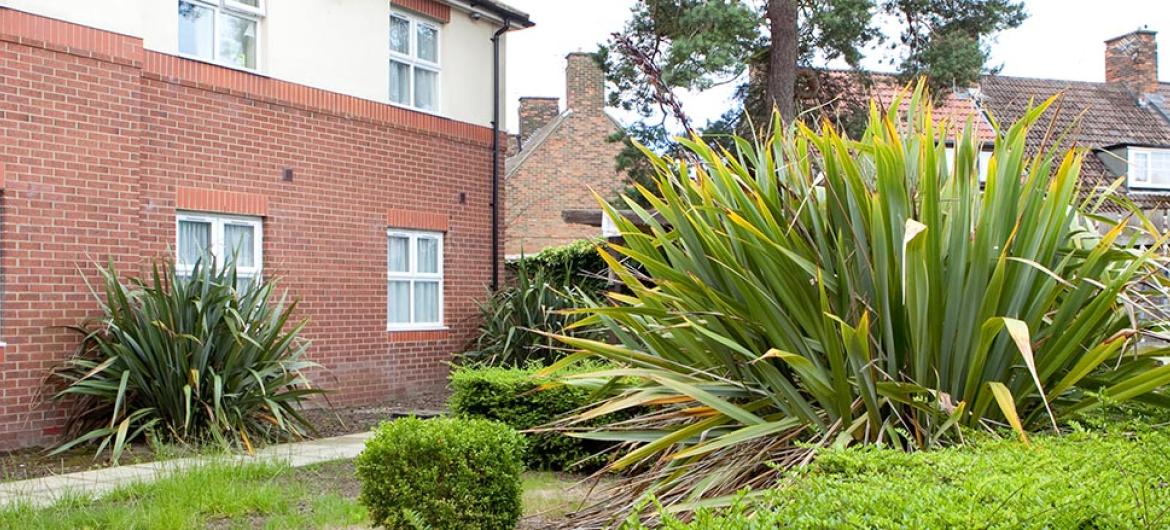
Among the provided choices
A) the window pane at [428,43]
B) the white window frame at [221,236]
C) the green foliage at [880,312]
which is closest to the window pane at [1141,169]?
the window pane at [428,43]

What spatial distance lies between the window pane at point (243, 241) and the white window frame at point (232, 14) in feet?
5.61

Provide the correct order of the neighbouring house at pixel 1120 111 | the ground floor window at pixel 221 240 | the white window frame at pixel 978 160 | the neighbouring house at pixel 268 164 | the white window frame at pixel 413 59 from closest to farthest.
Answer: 1. the white window frame at pixel 978 160
2. the neighbouring house at pixel 268 164
3. the ground floor window at pixel 221 240
4. the white window frame at pixel 413 59
5. the neighbouring house at pixel 1120 111

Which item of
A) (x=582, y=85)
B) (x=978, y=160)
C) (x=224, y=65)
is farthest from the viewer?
(x=582, y=85)

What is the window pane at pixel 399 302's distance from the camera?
561 inches

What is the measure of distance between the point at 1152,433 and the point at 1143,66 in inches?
1238

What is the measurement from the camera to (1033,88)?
3016 cm

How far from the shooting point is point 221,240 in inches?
469

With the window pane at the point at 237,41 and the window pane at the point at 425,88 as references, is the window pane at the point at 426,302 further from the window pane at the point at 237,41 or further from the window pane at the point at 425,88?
the window pane at the point at 237,41

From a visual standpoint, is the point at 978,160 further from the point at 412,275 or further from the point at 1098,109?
the point at 1098,109

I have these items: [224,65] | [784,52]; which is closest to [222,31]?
[224,65]

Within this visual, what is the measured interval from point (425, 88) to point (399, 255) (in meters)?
2.27

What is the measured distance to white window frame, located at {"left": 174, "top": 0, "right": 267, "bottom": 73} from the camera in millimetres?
11820

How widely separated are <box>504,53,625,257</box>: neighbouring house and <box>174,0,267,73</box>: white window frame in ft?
53.6

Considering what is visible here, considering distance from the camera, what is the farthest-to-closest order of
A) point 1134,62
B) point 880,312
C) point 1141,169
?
point 1134,62, point 1141,169, point 880,312
